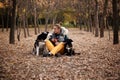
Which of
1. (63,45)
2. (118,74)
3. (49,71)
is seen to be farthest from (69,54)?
(118,74)

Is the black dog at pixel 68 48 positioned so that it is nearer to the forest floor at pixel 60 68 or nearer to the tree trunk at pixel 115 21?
the forest floor at pixel 60 68

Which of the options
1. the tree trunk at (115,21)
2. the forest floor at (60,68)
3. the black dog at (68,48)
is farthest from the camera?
the tree trunk at (115,21)

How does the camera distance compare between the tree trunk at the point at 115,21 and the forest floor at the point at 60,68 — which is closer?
the forest floor at the point at 60,68

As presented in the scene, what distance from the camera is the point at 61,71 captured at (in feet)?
43.2

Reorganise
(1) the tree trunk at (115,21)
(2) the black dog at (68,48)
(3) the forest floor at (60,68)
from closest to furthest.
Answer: (3) the forest floor at (60,68) → (2) the black dog at (68,48) → (1) the tree trunk at (115,21)

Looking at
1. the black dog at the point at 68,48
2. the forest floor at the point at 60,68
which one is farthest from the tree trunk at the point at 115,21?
the forest floor at the point at 60,68

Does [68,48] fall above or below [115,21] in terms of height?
below

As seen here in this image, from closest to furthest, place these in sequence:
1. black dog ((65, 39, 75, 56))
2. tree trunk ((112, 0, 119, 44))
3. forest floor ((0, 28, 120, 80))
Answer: forest floor ((0, 28, 120, 80))
black dog ((65, 39, 75, 56))
tree trunk ((112, 0, 119, 44))

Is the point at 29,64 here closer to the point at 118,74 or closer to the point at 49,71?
the point at 49,71

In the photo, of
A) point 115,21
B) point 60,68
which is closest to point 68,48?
point 60,68

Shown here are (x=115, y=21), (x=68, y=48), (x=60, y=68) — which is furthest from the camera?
(x=115, y=21)

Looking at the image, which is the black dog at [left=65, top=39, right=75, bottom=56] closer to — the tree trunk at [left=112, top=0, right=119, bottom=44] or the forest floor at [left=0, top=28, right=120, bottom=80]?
the forest floor at [left=0, top=28, right=120, bottom=80]

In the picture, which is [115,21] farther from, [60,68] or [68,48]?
[60,68]

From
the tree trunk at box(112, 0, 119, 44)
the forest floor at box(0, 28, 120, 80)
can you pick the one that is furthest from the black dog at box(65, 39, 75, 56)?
the tree trunk at box(112, 0, 119, 44)
